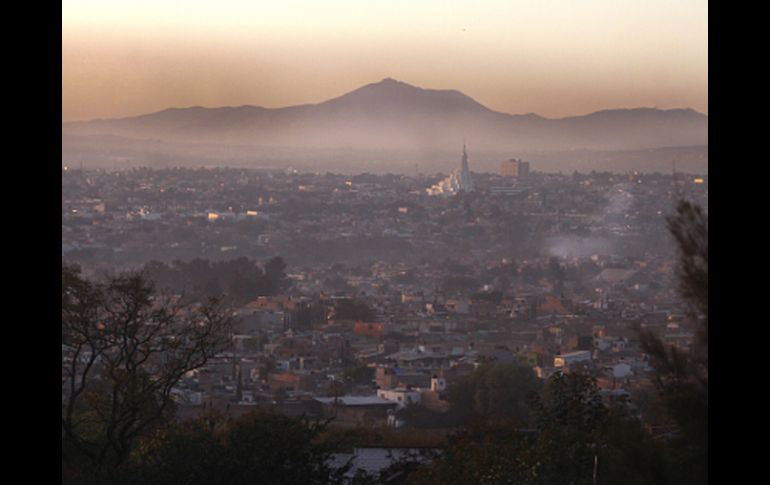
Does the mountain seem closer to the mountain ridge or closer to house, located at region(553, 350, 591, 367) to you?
the mountain ridge

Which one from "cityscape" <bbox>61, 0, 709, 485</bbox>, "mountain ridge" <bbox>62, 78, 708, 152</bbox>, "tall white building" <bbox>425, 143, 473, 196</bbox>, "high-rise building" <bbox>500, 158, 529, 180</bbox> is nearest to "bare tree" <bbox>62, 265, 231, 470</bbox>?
"cityscape" <bbox>61, 0, 709, 485</bbox>

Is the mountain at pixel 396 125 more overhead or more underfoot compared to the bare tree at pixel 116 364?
more overhead

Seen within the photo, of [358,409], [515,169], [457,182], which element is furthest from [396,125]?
[358,409]

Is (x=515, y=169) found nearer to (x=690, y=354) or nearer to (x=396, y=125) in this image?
(x=396, y=125)

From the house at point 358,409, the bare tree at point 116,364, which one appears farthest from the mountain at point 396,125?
the bare tree at point 116,364

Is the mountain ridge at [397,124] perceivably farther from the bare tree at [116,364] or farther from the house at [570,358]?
the bare tree at [116,364]
